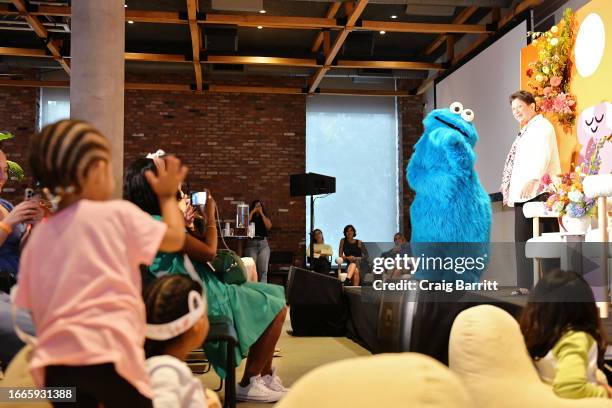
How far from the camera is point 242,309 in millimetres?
3029

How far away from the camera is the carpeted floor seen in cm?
391

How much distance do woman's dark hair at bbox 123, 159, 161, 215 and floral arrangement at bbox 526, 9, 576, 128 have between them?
4.30m

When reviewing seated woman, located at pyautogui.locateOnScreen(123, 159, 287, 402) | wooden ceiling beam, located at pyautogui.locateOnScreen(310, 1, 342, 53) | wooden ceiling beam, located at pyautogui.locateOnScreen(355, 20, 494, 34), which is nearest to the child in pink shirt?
seated woman, located at pyautogui.locateOnScreen(123, 159, 287, 402)

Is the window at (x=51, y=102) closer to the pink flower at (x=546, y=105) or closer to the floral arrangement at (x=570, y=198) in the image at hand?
the pink flower at (x=546, y=105)

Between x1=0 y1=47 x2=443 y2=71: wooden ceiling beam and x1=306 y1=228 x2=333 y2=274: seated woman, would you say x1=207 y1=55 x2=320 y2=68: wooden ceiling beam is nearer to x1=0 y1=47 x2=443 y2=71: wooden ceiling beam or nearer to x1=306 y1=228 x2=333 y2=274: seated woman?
x1=0 y1=47 x2=443 y2=71: wooden ceiling beam

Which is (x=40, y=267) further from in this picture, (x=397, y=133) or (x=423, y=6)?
(x=397, y=133)

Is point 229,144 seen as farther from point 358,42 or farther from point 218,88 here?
point 358,42

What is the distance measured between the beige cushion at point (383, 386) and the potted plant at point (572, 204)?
4.10m

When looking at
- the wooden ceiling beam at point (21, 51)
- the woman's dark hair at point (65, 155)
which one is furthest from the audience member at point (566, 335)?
the wooden ceiling beam at point (21, 51)

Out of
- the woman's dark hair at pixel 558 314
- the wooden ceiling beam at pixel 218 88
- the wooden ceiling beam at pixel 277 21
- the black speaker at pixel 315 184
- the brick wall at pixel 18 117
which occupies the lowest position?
the woman's dark hair at pixel 558 314

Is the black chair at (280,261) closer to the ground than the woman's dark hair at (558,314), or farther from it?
closer to the ground

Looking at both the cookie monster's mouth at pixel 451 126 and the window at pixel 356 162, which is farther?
the window at pixel 356 162

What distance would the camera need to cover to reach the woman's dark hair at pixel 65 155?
4.32 ft

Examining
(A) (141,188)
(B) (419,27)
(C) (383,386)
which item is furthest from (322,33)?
(C) (383,386)
